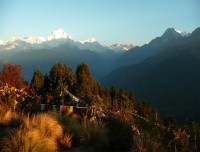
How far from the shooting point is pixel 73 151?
31.9 feet

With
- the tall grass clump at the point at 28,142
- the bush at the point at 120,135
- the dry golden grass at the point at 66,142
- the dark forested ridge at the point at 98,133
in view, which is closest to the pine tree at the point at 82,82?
the dark forested ridge at the point at 98,133

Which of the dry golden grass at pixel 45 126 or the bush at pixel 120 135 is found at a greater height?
the dry golden grass at pixel 45 126

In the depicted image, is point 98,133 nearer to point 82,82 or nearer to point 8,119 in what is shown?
point 8,119

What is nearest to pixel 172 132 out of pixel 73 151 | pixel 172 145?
pixel 172 145

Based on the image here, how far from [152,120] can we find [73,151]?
2.48m

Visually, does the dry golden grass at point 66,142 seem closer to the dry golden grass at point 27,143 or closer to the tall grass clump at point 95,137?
the tall grass clump at point 95,137

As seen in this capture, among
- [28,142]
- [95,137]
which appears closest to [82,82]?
[95,137]

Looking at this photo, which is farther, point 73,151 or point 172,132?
point 73,151

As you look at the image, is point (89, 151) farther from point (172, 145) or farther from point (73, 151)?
point (172, 145)

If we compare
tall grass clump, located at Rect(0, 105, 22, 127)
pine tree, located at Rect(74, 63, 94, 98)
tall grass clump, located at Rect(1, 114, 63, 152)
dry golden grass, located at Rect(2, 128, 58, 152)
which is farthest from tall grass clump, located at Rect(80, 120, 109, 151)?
pine tree, located at Rect(74, 63, 94, 98)

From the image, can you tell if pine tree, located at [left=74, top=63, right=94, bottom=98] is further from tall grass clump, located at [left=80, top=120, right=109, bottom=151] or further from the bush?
tall grass clump, located at [left=80, top=120, right=109, bottom=151]

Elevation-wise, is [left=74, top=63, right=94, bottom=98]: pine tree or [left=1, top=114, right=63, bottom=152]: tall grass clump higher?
[left=74, top=63, right=94, bottom=98]: pine tree

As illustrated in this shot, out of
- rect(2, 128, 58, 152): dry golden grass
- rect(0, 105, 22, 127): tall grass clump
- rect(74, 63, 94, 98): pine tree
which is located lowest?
rect(2, 128, 58, 152): dry golden grass

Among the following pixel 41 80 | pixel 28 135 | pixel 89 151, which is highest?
pixel 41 80
